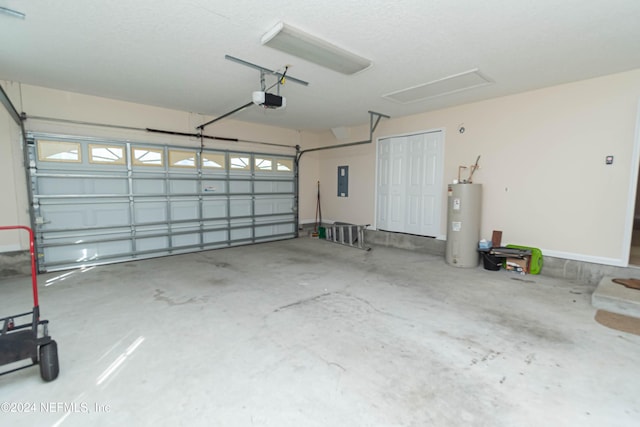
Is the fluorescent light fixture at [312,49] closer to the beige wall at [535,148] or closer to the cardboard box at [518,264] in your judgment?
the beige wall at [535,148]

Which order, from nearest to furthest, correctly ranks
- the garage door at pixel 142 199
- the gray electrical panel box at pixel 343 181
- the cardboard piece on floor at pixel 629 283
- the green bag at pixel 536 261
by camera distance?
the cardboard piece on floor at pixel 629 283
the green bag at pixel 536 261
the garage door at pixel 142 199
the gray electrical panel box at pixel 343 181

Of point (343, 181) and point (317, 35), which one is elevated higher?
point (317, 35)

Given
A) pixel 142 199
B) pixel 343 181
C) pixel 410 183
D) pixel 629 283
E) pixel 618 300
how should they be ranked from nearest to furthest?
1. pixel 618 300
2. pixel 629 283
3. pixel 142 199
4. pixel 410 183
5. pixel 343 181

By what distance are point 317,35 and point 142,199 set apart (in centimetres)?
455

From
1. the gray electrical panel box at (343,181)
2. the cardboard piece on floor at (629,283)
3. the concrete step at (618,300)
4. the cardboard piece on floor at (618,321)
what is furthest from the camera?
the gray electrical panel box at (343,181)

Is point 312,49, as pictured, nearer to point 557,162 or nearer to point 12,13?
point 12,13

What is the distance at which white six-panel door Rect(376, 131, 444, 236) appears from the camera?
5859 millimetres

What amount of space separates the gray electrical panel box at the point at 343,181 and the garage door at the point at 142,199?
61.2 inches

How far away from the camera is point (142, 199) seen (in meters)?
5.55

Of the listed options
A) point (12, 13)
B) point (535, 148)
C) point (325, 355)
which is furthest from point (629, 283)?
point (12, 13)

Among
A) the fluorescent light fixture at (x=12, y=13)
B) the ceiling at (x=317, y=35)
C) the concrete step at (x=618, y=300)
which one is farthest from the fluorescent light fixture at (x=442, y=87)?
the fluorescent light fixture at (x=12, y=13)

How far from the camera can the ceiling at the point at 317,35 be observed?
2482 millimetres

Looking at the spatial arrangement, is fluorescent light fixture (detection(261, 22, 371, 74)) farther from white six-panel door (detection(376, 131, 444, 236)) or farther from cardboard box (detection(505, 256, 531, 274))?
cardboard box (detection(505, 256, 531, 274))

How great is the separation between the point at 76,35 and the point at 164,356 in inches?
128
